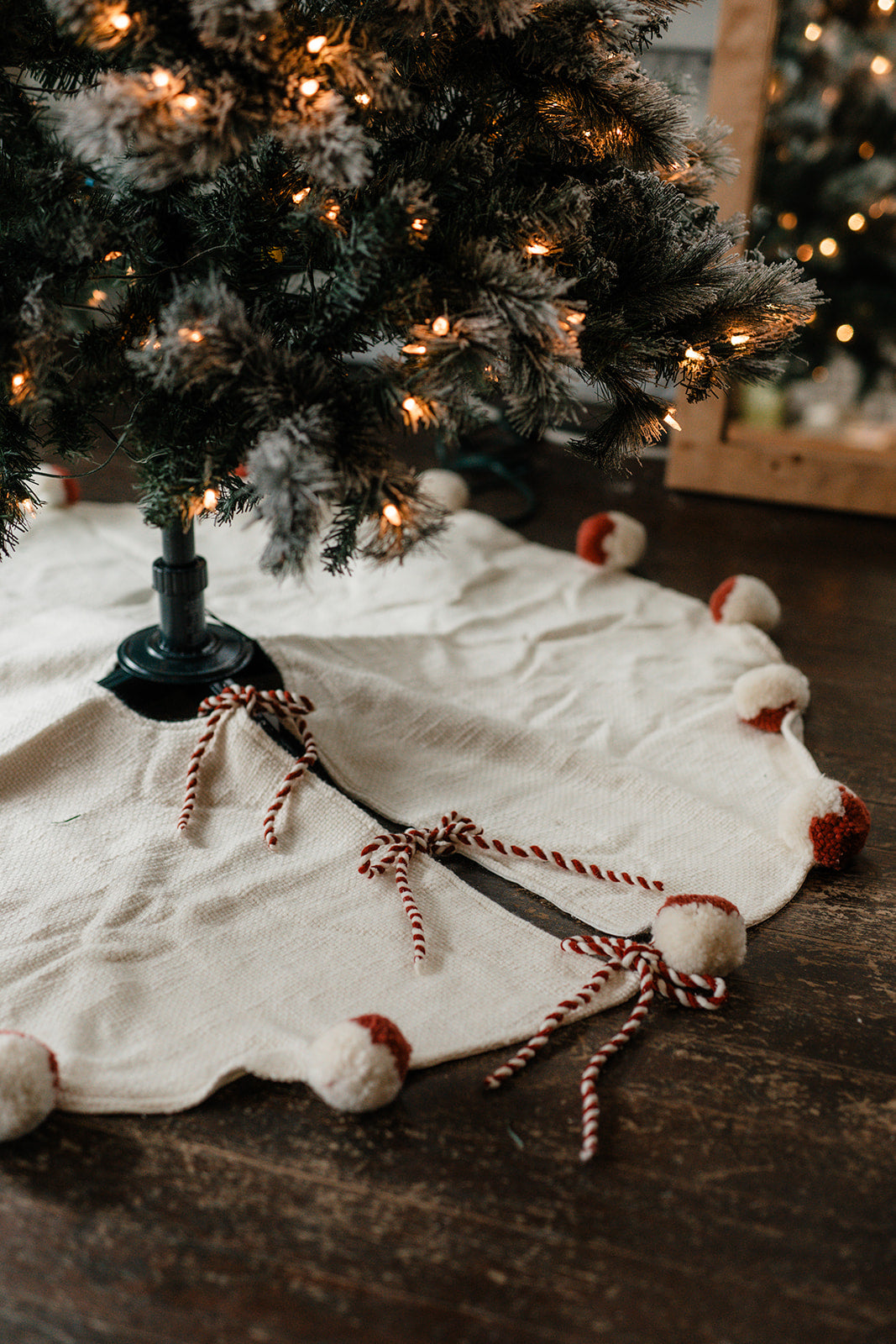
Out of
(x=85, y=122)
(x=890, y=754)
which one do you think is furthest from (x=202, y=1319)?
(x=890, y=754)

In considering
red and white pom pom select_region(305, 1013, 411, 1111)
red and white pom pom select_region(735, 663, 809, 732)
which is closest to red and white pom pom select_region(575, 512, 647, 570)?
red and white pom pom select_region(735, 663, 809, 732)

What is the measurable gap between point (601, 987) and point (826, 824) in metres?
0.36

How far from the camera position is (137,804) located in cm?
126

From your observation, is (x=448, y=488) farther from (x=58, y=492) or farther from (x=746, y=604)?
(x=58, y=492)

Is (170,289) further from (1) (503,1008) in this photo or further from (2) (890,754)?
(2) (890,754)

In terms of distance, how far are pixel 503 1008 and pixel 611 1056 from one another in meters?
0.11

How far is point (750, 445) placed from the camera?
2320mm

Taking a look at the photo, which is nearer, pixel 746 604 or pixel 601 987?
pixel 601 987

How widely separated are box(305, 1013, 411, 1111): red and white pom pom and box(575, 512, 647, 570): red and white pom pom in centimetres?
115

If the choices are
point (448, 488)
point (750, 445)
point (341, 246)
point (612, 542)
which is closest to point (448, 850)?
point (341, 246)

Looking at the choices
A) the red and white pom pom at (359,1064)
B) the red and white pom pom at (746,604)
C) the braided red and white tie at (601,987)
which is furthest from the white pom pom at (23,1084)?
the red and white pom pom at (746,604)

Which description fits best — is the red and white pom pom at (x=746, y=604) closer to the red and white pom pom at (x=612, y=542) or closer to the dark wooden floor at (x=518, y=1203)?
the red and white pom pom at (x=612, y=542)

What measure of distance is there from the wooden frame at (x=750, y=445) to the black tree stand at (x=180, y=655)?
4.10 feet

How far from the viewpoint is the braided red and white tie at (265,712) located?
1.27 m
